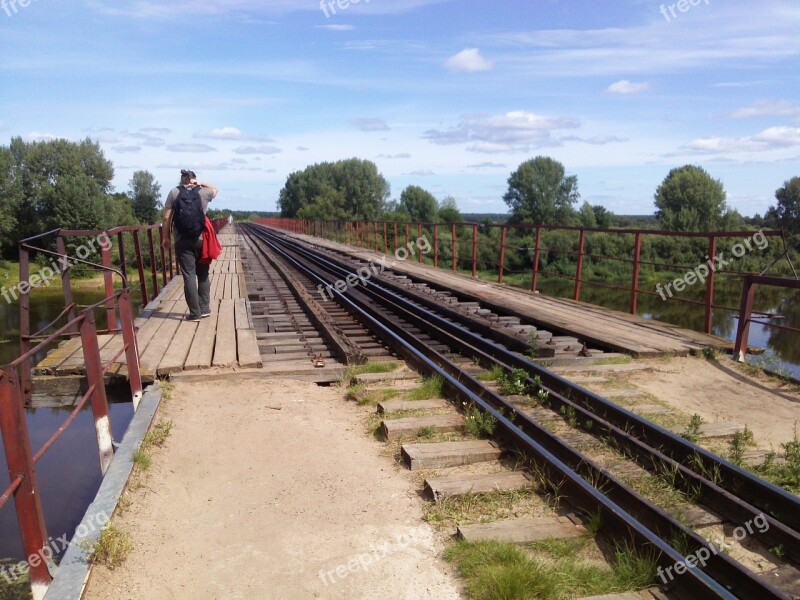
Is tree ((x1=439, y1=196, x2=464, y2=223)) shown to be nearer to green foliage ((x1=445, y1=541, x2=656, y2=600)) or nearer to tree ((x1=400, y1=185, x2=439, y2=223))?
tree ((x1=400, y1=185, x2=439, y2=223))

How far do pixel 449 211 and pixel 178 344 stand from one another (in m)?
90.5

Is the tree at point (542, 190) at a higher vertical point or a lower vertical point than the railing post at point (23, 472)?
higher

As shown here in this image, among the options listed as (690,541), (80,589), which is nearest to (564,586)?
(690,541)

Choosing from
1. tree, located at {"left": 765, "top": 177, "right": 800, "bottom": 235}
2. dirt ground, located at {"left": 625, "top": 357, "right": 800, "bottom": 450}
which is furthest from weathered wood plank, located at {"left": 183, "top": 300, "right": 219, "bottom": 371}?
tree, located at {"left": 765, "top": 177, "right": 800, "bottom": 235}

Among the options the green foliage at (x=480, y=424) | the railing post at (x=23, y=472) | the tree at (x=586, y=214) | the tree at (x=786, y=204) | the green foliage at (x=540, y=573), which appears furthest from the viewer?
the tree at (x=586, y=214)

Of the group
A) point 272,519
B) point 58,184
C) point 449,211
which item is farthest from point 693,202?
point 272,519

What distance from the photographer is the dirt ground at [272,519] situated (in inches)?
105

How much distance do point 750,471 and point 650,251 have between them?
146 feet

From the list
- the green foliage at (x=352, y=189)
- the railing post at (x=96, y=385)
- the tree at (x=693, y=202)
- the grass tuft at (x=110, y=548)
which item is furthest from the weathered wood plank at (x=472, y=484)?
the green foliage at (x=352, y=189)

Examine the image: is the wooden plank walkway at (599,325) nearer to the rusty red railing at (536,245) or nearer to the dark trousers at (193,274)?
the rusty red railing at (536,245)

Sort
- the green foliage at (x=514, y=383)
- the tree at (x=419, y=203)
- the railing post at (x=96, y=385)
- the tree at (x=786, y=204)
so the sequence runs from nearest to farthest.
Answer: the railing post at (x=96, y=385), the green foliage at (x=514, y=383), the tree at (x=786, y=204), the tree at (x=419, y=203)

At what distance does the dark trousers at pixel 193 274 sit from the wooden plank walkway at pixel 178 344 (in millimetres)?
199

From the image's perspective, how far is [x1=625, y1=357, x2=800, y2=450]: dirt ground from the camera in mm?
4531

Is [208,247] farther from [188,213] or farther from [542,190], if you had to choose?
[542,190]
